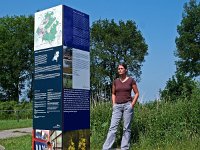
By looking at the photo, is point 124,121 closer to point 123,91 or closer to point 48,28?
point 123,91

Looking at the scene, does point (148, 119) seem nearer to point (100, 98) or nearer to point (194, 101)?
point (194, 101)

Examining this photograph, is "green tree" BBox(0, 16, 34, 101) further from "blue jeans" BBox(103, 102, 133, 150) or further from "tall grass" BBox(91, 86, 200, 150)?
"blue jeans" BBox(103, 102, 133, 150)

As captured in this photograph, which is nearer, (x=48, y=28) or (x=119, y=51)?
(x=48, y=28)

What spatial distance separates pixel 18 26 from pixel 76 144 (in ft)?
201

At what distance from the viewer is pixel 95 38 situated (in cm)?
6562

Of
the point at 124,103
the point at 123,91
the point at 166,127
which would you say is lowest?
the point at 166,127

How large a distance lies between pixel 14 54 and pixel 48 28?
57.7 m

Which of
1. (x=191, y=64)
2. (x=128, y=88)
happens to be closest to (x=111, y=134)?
(x=128, y=88)

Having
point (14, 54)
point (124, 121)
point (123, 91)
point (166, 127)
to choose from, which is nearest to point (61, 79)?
point (123, 91)

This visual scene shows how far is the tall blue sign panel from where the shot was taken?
26.5ft

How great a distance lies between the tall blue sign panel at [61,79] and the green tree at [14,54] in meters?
56.5

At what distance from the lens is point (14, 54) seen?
64.9 metres

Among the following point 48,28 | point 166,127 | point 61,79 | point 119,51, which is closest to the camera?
point 61,79

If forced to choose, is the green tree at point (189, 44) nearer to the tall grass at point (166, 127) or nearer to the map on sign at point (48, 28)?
the tall grass at point (166, 127)
